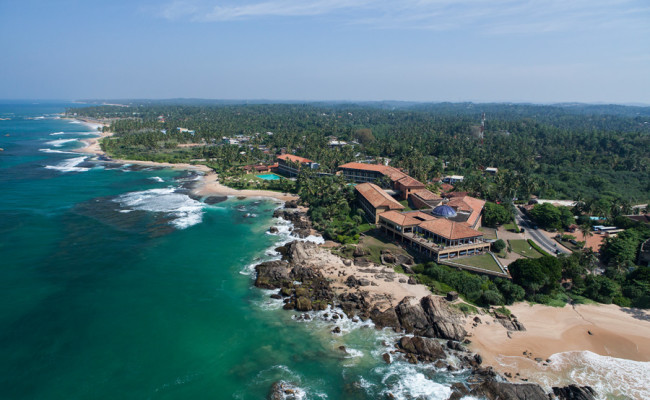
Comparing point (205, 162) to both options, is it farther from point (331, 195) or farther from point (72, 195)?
point (331, 195)

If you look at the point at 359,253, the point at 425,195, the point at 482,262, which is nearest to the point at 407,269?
the point at 359,253

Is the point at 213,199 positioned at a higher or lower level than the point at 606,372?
higher

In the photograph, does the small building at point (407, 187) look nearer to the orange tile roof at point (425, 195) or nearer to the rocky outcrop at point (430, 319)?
the orange tile roof at point (425, 195)

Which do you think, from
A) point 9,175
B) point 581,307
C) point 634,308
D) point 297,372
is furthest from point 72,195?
point 634,308

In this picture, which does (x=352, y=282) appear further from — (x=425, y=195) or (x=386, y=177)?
(x=386, y=177)

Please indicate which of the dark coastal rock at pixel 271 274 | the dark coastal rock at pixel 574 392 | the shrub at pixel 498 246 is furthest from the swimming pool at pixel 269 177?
the dark coastal rock at pixel 574 392

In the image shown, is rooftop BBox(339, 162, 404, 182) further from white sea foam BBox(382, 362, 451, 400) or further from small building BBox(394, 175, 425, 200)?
white sea foam BBox(382, 362, 451, 400)

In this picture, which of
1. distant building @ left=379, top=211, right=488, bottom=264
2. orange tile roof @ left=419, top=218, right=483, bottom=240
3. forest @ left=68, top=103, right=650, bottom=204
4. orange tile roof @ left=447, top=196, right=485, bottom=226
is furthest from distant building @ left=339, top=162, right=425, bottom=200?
orange tile roof @ left=419, top=218, right=483, bottom=240
